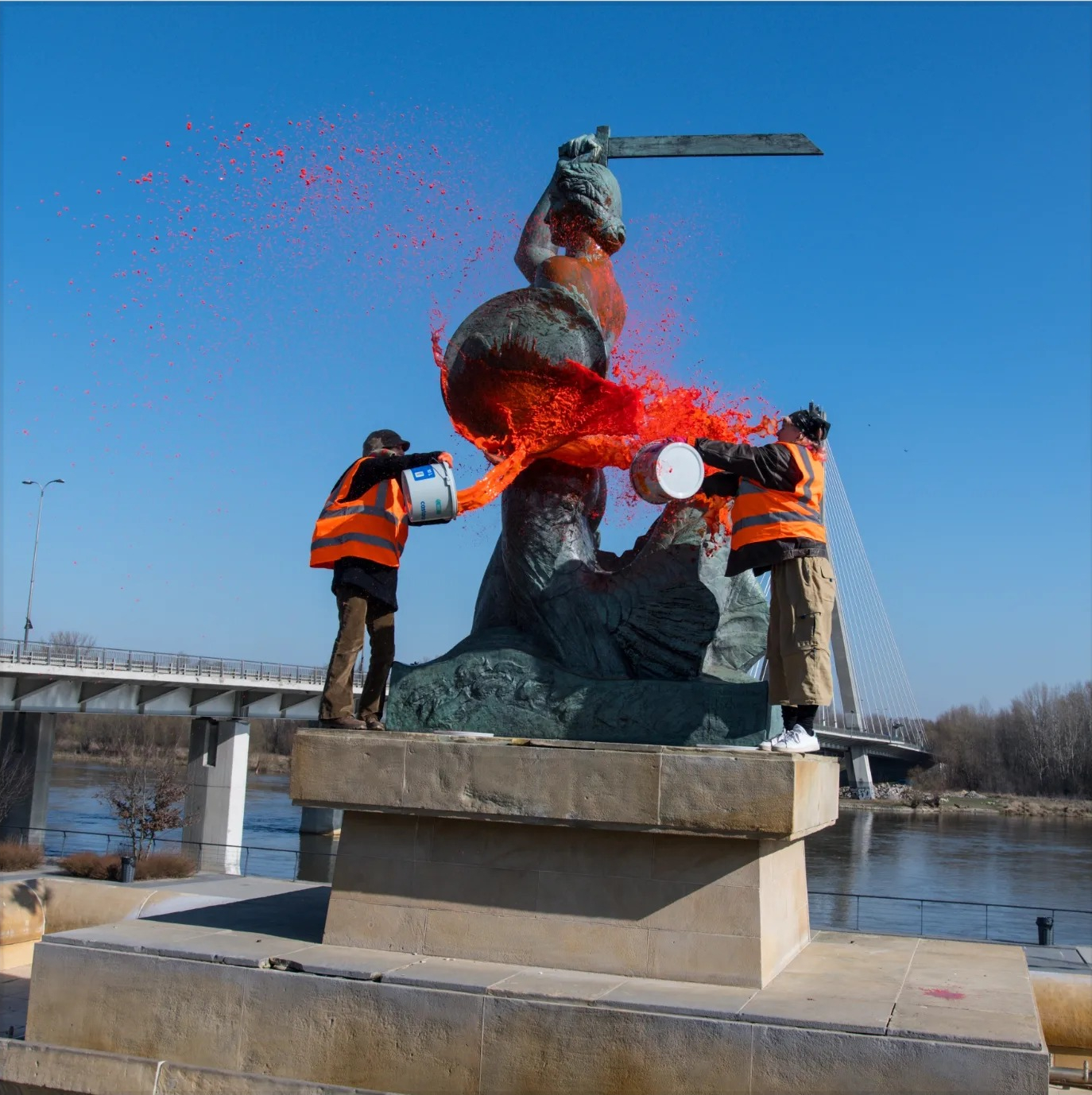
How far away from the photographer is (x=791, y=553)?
636 centimetres

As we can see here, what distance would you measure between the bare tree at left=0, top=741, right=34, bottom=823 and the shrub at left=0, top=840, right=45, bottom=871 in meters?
5.41

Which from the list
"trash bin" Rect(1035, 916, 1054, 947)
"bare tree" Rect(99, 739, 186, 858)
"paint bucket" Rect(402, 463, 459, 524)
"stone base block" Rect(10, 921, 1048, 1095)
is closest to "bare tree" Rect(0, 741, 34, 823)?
"bare tree" Rect(99, 739, 186, 858)

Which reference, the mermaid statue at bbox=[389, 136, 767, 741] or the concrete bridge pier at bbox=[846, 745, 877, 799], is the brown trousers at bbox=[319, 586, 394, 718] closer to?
the mermaid statue at bbox=[389, 136, 767, 741]

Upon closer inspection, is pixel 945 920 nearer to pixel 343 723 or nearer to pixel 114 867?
pixel 114 867

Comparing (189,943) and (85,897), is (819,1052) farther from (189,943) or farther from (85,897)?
(85,897)

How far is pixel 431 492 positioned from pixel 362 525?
0.45 metres

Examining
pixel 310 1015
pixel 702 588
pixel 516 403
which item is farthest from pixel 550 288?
pixel 310 1015

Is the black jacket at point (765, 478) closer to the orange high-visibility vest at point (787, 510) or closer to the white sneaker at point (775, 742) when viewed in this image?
the orange high-visibility vest at point (787, 510)

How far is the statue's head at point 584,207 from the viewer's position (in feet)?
27.7

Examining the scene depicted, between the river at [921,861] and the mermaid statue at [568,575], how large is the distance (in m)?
8.31

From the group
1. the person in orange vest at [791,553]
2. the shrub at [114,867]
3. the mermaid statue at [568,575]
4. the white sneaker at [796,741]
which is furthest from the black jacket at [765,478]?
the shrub at [114,867]

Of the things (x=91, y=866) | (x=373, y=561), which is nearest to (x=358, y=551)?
(x=373, y=561)

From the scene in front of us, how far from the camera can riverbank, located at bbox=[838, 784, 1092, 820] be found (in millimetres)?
53531

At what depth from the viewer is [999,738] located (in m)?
68.6
